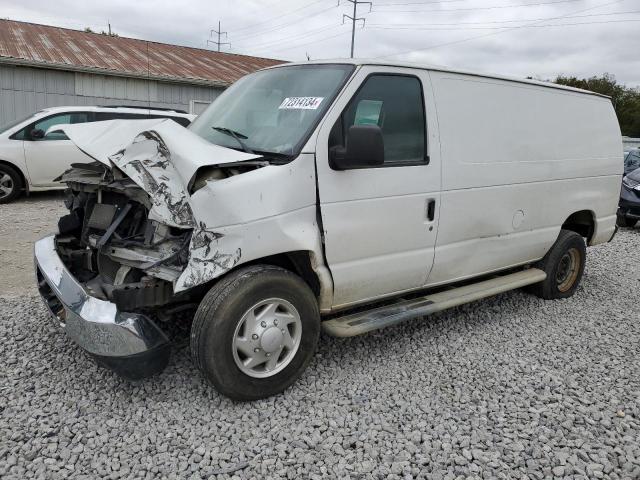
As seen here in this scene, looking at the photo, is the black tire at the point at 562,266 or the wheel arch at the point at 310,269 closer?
the wheel arch at the point at 310,269

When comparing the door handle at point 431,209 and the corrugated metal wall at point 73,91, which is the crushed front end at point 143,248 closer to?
the door handle at point 431,209

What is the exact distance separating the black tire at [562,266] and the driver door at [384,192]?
1856 mm

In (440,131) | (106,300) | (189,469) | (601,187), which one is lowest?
(189,469)

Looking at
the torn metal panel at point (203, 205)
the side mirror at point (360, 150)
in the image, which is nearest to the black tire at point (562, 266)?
the side mirror at point (360, 150)

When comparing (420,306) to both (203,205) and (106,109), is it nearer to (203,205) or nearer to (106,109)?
(203,205)

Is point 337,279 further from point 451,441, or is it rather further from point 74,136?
point 74,136

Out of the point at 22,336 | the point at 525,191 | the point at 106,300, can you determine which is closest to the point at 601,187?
the point at 525,191

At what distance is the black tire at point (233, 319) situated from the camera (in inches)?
116

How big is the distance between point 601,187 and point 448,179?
243 centimetres

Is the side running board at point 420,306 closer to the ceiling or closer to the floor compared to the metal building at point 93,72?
closer to the floor

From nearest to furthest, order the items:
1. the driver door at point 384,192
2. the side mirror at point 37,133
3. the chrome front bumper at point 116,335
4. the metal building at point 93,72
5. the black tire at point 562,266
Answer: the chrome front bumper at point 116,335 → the driver door at point 384,192 → the black tire at point 562,266 → the side mirror at point 37,133 → the metal building at point 93,72

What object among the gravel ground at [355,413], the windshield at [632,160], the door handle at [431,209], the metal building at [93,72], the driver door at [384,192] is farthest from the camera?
the metal building at [93,72]

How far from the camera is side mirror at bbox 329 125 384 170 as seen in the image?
3.16 metres

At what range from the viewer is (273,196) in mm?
3068
